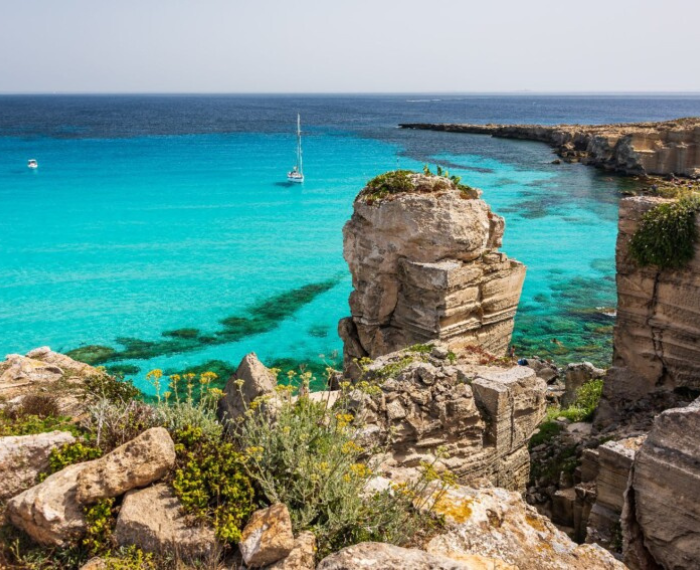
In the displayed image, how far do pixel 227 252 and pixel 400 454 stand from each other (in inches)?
988

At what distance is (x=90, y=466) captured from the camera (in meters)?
4.81

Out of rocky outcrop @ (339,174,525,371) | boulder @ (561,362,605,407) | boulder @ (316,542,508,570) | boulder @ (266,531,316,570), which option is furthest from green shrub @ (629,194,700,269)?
boulder @ (266,531,316,570)

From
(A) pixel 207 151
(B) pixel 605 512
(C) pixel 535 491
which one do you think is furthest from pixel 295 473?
(A) pixel 207 151

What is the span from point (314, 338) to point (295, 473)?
16.2 meters

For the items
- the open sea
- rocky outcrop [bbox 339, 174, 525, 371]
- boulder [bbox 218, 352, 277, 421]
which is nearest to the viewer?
boulder [bbox 218, 352, 277, 421]

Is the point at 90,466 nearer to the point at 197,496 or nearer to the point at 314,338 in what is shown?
the point at 197,496

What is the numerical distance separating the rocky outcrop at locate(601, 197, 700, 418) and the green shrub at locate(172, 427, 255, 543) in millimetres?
8867

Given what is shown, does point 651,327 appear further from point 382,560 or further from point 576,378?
point 382,560

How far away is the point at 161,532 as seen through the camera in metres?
4.54

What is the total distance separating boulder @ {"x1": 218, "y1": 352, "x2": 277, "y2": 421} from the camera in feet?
23.2

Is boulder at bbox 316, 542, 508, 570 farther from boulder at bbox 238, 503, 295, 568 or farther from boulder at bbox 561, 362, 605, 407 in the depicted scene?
boulder at bbox 561, 362, 605, 407

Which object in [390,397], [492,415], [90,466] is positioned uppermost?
[90,466]

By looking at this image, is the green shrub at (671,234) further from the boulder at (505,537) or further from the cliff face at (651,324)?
the boulder at (505,537)

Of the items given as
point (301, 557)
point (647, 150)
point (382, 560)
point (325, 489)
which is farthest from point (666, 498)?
point (647, 150)
